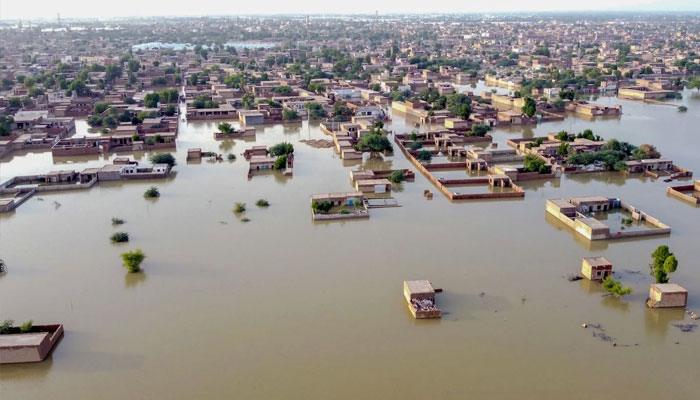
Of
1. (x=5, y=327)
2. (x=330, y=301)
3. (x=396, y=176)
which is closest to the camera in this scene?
(x=5, y=327)

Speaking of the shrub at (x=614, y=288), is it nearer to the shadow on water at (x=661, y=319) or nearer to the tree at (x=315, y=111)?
the shadow on water at (x=661, y=319)

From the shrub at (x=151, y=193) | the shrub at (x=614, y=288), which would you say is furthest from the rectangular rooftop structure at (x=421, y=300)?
the shrub at (x=151, y=193)

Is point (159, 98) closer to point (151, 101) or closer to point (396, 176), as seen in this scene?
point (151, 101)

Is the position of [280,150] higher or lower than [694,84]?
lower

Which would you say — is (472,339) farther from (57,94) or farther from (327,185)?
(57,94)

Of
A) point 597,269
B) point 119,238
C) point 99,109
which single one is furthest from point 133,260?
point 99,109

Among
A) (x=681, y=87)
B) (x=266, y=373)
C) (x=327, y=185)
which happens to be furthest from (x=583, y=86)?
(x=266, y=373)
